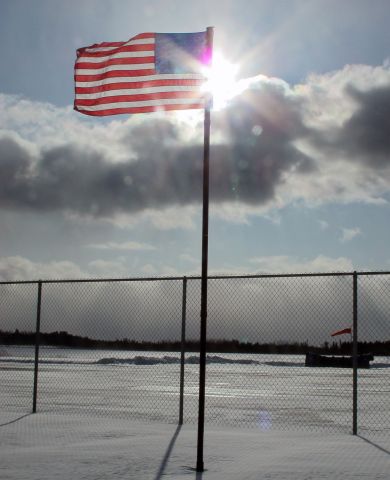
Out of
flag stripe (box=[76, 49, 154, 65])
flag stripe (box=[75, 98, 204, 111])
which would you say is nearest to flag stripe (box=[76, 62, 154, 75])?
flag stripe (box=[76, 49, 154, 65])

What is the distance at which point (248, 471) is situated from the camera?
311 inches

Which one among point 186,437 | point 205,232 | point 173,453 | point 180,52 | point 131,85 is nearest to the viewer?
point 205,232

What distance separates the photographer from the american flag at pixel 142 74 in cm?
878

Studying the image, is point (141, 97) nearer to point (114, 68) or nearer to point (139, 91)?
point (139, 91)

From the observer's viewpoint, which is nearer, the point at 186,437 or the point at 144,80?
the point at 144,80

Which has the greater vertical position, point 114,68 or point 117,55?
point 117,55

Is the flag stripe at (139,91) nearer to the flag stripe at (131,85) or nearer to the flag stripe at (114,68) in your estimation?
the flag stripe at (131,85)

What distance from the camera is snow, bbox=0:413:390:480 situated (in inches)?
306

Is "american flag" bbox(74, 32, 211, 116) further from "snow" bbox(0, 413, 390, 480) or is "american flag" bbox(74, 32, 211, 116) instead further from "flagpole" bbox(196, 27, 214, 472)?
"snow" bbox(0, 413, 390, 480)

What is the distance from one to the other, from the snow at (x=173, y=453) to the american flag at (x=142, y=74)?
4172 mm

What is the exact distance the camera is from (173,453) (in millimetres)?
9188

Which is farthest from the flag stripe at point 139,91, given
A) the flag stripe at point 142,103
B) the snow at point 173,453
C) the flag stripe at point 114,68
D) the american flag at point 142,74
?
the snow at point 173,453

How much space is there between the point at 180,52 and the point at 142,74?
0.62 m

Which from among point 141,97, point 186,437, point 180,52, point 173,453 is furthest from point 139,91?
point 186,437
